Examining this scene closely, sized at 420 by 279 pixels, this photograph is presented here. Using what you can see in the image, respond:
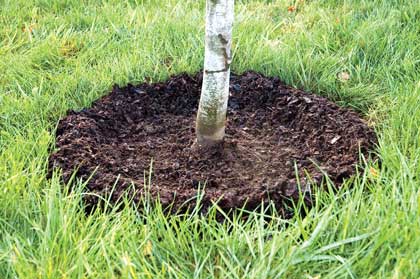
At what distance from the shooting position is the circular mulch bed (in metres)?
2.51

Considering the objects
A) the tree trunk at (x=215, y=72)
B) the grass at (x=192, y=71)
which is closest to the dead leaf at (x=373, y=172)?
the grass at (x=192, y=71)

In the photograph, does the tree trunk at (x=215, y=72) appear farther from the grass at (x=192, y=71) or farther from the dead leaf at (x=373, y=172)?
the dead leaf at (x=373, y=172)

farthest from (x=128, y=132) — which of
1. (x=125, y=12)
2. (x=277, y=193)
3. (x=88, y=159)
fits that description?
(x=125, y=12)

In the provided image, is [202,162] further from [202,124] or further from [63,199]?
[63,199]

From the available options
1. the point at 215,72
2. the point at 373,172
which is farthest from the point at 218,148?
the point at 373,172

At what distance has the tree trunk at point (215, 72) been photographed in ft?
8.26

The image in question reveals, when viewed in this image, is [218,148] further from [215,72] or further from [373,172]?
[373,172]

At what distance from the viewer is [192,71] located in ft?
11.6

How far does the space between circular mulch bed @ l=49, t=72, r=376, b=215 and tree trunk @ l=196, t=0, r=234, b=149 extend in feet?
0.34

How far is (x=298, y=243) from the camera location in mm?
2023

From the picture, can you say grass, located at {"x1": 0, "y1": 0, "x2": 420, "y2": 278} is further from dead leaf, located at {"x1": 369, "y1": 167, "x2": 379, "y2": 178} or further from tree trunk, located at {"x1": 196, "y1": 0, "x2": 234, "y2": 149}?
tree trunk, located at {"x1": 196, "y1": 0, "x2": 234, "y2": 149}

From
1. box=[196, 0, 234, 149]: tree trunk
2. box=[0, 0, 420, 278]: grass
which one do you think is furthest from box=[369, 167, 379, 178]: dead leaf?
→ box=[196, 0, 234, 149]: tree trunk

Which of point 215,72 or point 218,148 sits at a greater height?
point 215,72

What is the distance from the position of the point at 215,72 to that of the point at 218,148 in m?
0.37
